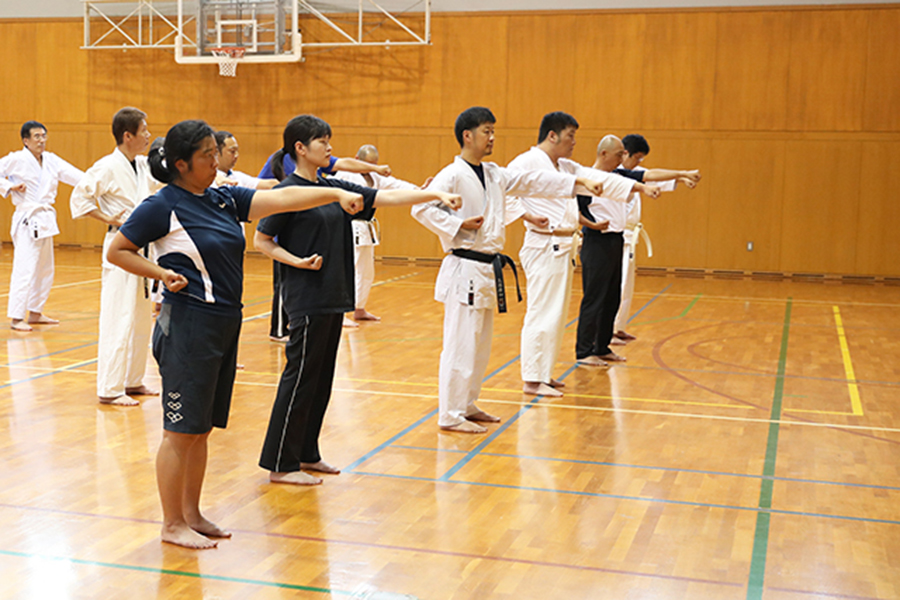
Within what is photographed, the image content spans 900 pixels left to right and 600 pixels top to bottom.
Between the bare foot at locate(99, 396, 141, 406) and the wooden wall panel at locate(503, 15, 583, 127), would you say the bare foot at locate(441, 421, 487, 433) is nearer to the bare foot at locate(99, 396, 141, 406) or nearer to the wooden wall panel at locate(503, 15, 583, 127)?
the bare foot at locate(99, 396, 141, 406)

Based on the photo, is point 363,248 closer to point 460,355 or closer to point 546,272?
point 546,272

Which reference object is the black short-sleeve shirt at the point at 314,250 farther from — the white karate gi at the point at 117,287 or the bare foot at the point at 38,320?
the bare foot at the point at 38,320

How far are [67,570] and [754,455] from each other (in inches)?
137

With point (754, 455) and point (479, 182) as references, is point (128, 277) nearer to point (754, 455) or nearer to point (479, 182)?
point (479, 182)

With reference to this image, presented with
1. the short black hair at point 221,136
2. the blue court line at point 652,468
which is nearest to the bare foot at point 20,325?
the short black hair at point 221,136

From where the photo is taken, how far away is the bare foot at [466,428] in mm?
5457

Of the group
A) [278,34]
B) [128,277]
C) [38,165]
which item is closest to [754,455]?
[128,277]

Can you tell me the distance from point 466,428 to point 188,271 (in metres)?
2.47

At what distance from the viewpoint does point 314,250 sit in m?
4.33

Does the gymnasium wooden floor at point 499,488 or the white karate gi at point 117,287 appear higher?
the white karate gi at point 117,287

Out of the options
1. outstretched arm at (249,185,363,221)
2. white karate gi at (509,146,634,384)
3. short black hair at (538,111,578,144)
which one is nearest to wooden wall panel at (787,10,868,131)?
white karate gi at (509,146,634,384)

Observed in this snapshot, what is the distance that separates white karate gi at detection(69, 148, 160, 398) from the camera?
5.89 m

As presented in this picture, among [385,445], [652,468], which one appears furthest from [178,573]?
[652,468]

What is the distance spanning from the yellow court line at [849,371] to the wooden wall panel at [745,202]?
173 inches
